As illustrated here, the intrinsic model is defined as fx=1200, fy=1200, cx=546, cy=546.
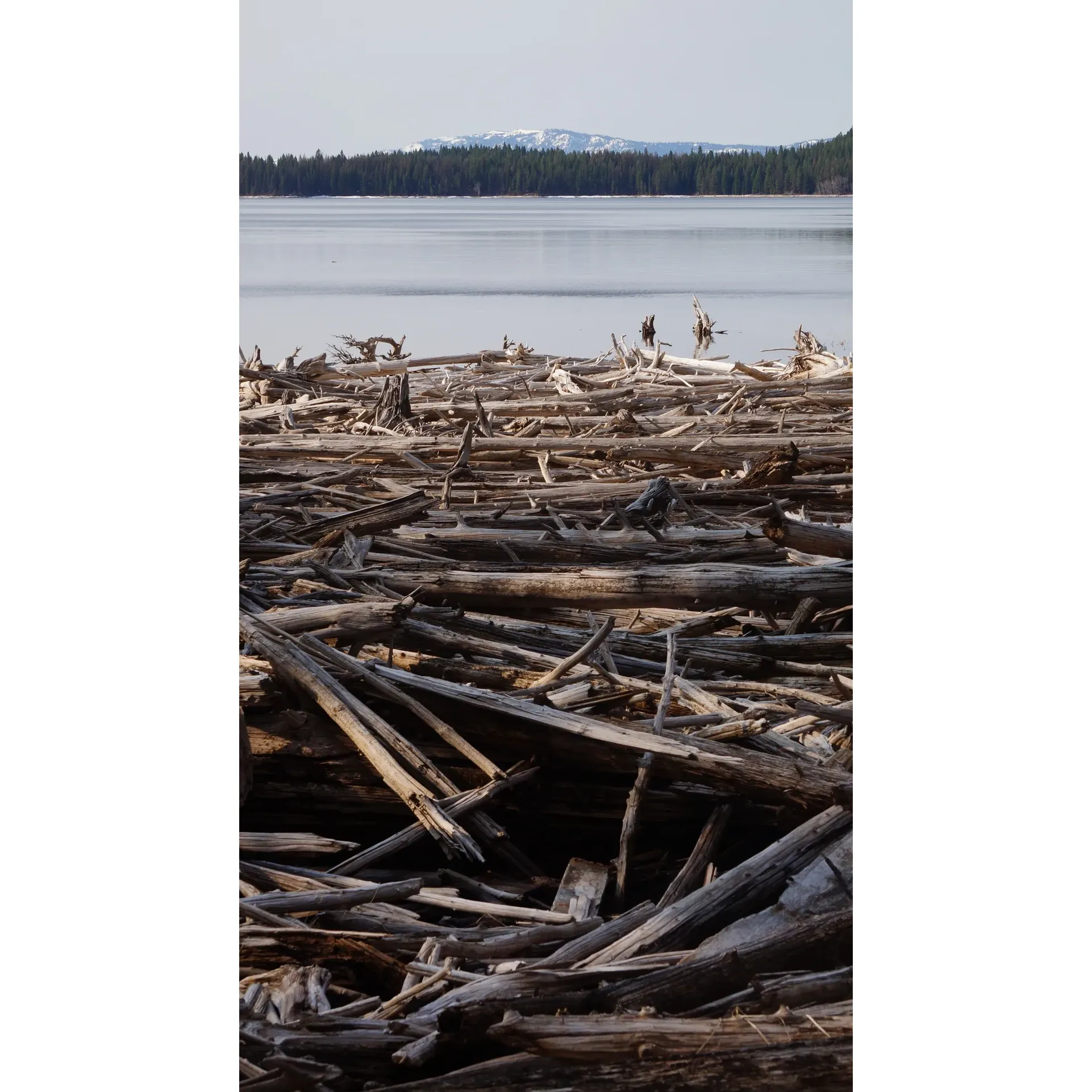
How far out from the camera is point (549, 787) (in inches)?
79.7

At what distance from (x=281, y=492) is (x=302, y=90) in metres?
1.02

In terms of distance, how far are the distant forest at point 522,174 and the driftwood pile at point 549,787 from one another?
2.34ft

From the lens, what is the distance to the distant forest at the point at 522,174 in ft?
9.20

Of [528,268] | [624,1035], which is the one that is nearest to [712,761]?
[624,1035]

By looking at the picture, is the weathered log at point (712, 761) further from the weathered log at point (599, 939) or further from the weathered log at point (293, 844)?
the weathered log at point (293, 844)

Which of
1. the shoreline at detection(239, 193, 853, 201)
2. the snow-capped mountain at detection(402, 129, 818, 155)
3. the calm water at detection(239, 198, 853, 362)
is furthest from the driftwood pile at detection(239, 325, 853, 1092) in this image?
the snow-capped mountain at detection(402, 129, 818, 155)

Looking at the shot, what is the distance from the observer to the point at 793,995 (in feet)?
5.62

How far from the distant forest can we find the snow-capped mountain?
Result: 0.5 inches

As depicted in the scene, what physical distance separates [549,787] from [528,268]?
1.61 meters

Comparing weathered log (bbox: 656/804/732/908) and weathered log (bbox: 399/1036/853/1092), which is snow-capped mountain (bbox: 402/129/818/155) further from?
weathered log (bbox: 399/1036/853/1092)

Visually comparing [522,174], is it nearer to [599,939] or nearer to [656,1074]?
[599,939]
